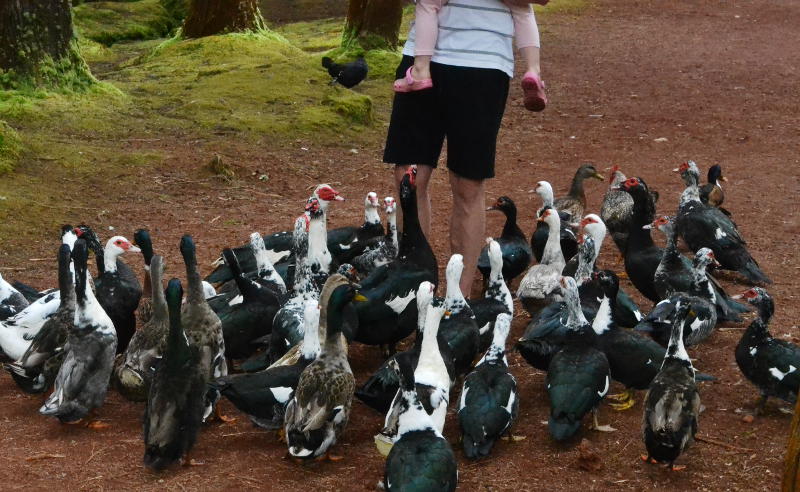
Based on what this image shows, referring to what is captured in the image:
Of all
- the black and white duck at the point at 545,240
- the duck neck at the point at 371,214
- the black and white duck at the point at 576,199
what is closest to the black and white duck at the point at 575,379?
the black and white duck at the point at 545,240

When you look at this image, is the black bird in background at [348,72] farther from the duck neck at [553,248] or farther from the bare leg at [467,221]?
the bare leg at [467,221]

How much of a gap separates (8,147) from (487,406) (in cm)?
706

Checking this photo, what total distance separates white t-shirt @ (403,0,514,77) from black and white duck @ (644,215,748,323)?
232 centimetres

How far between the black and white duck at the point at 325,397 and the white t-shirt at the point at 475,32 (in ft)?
6.17

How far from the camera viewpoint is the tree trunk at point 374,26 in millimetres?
17078

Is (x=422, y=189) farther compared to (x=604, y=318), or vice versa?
(x=422, y=189)

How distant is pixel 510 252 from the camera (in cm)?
909

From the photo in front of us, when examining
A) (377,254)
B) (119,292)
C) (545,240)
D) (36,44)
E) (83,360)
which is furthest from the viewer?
(36,44)

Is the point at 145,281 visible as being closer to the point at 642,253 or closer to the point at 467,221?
the point at 467,221

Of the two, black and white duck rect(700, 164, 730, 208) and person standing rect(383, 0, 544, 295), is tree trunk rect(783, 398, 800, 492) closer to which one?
person standing rect(383, 0, 544, 295)

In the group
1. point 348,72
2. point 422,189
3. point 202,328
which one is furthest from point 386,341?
point 348,72

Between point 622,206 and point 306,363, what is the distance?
4980 millimetres

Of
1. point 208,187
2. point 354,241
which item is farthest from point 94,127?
point 354,241

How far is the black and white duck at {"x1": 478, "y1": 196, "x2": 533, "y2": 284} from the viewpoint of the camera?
8.84 meters
